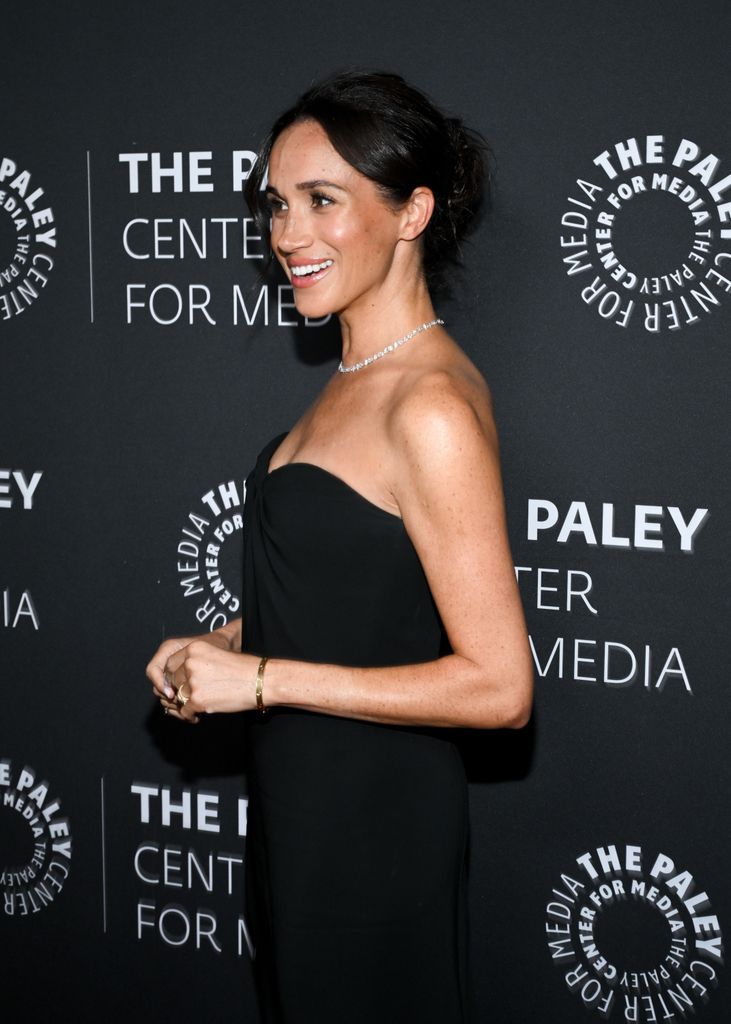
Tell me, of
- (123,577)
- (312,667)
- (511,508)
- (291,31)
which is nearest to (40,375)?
(123,577)

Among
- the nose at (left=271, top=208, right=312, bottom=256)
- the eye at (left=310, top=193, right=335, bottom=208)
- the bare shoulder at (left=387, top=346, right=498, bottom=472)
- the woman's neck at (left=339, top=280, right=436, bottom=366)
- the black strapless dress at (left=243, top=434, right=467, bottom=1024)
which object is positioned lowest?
the black strapless dress at (left=243, top=434, right=467, bottom=1024)

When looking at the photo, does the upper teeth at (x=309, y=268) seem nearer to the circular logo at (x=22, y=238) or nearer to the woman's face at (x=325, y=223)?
the woman's face at (x=325, y=223)

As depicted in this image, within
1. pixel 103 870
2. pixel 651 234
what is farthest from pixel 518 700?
pixel 103 870

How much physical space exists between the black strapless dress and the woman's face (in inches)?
9.7

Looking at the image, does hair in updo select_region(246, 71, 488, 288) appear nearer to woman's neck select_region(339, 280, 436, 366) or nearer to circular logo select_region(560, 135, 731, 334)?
woman's neck select_region(339, 280, 436, 366)

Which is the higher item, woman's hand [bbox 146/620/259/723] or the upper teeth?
the upper teeth

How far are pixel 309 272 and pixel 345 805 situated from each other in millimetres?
656

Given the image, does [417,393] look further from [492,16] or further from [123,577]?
[123,577]

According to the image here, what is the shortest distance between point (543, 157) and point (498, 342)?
11.8 inches

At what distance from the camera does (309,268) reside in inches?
58.1

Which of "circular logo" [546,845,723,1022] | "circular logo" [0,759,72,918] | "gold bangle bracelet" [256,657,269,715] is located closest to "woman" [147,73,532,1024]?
"gold bangle bracelet" [256,657,269,715]

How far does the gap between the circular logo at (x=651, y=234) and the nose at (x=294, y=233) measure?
Result: 0.59 metres

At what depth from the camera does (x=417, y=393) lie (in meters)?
1.33

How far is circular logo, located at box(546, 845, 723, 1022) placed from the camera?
199cm
